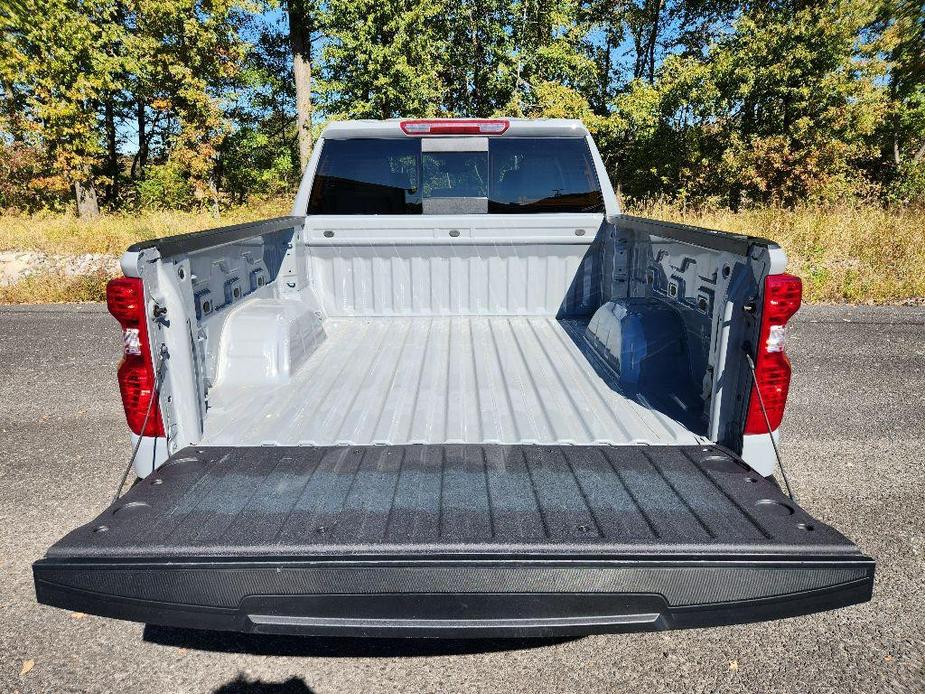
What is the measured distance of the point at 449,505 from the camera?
1.94 m

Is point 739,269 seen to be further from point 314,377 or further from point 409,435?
point 314,377

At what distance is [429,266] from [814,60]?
79.0 feet

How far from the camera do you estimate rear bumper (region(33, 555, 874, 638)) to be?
165 centimetres

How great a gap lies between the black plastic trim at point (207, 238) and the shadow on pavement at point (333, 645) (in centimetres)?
159

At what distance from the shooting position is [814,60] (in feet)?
72.2

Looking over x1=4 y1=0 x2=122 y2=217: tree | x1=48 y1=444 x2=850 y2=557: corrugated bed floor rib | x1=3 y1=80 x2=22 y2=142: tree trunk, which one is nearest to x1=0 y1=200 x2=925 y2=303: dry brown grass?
x1=4 y1=0 x2=122 y2=217: tree

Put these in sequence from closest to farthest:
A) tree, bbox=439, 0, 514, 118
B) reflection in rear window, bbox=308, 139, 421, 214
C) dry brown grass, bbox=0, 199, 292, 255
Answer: reflection in rear window, bbox=308, 139, 421, 214
dry brown grass, bbox=0, 199, 292, 255
tree, bbox=439, 0, 514, 118

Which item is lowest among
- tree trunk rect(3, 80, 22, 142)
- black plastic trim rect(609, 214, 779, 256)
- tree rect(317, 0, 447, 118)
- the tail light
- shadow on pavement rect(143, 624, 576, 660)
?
shadow on pavement rect(143, 624, 576, 660)

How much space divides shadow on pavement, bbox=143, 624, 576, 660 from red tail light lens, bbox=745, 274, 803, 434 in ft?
4.18

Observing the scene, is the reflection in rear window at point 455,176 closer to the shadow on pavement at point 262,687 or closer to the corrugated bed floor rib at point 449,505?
the corrugated bed floor rib at point 449,505

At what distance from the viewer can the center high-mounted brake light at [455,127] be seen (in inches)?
167

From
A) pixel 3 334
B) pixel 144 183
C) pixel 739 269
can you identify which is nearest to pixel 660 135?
pixel 144 183

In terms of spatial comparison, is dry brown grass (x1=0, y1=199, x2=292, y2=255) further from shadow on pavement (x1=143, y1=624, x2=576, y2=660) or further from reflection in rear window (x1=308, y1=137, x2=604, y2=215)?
shadow on pavement (x1=143, y1=624, x2=576, y2=660)

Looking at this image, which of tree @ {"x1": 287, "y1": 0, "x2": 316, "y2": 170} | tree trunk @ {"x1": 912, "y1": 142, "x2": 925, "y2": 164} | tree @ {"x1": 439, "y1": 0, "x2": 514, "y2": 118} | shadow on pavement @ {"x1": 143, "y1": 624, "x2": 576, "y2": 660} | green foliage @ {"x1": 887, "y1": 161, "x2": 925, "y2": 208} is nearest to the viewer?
shadow on pavement @ {"x1": 143, "y1": 624, "x2": 576, "y2": 660}
